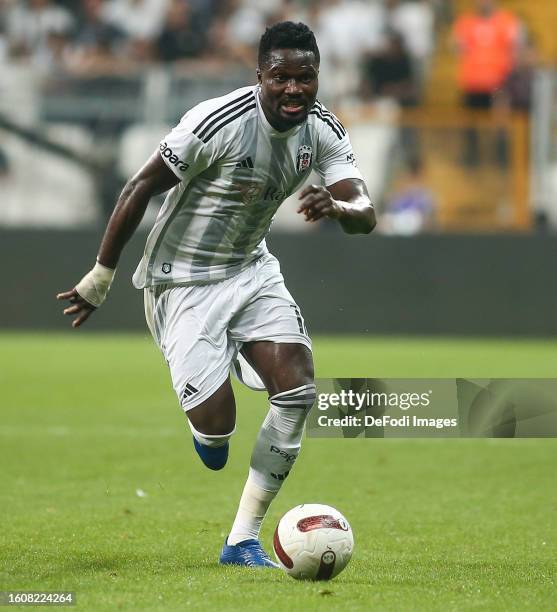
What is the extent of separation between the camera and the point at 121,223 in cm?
572

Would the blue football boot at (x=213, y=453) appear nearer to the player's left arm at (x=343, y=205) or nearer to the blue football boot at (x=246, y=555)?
the blue football boot at (x=246, y=555)

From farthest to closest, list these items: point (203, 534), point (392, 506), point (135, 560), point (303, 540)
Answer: point (392, 506) → point (203, 534) → point (135, 560) → point (303, 540)

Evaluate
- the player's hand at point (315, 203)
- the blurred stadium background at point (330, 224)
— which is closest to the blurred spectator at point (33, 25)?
the blurred stadium background at point (330, 224)

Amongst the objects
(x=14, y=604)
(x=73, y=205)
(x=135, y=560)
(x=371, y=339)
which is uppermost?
(x=14, y=604)

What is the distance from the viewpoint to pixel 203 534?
6.46 m

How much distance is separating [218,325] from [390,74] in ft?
42.5

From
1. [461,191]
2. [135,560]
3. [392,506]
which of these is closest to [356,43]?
[461,191]

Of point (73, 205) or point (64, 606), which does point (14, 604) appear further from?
point (73, 205)

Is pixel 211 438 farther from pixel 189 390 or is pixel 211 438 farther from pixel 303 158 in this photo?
pixel 303 158

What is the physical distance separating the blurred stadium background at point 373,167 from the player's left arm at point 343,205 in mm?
11112

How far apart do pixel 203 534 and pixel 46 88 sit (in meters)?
12.6

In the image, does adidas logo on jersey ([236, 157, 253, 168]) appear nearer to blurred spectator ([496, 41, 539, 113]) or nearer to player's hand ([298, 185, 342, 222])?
player's hand ([298, 185, 342, 222])

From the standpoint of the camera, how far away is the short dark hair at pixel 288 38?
5531mm

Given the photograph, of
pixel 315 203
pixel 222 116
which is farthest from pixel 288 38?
pixel 315 203
